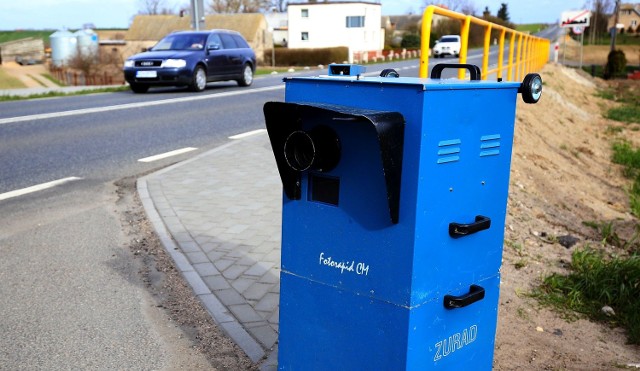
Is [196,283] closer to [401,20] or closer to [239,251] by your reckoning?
[239,251]

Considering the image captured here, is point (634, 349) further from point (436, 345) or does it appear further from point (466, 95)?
point (466, 95)

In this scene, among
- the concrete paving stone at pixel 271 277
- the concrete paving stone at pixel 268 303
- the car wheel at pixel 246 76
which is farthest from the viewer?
the car wheel at pixel 246 76

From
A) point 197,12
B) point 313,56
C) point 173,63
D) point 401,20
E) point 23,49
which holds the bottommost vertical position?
point 23,49

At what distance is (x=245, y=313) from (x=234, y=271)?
0.78 meters

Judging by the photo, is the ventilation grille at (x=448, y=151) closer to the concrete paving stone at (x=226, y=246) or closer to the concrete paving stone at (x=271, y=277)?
the concrete paving stone at (x=271, y=277)

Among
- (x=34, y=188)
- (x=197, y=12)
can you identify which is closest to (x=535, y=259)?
(x=34, y=188)

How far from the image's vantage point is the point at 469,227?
279cm

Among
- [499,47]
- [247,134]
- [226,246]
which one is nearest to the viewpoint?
[226,246]

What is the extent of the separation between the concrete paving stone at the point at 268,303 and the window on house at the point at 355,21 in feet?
190

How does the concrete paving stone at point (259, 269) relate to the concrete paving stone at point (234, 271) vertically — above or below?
below

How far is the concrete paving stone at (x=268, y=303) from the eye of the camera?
4.38 metres

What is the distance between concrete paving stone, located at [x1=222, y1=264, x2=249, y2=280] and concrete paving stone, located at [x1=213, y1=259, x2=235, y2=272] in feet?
0.13

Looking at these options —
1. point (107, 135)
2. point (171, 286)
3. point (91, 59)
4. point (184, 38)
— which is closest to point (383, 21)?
point (91, 59)

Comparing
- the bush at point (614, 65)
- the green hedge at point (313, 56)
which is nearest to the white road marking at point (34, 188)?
the bush at point (614, 65)
